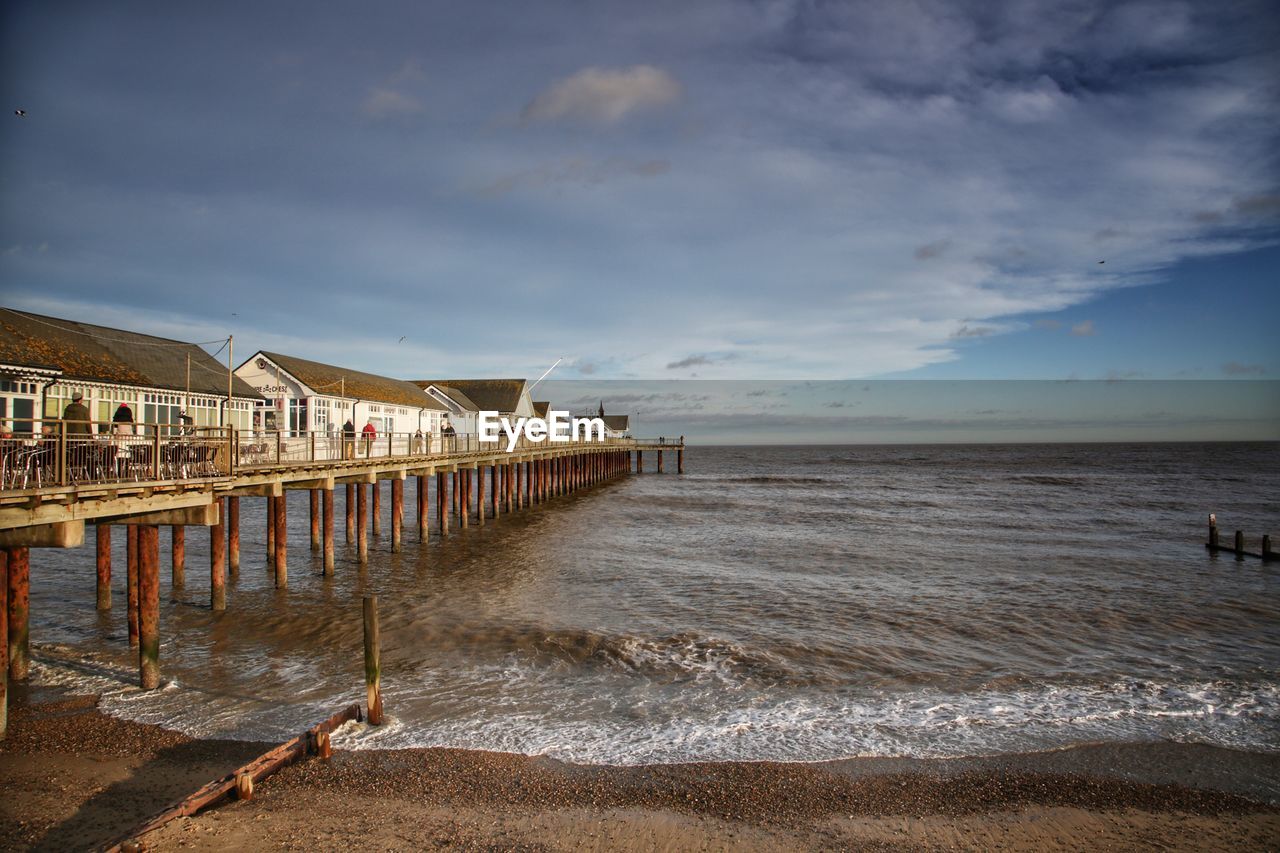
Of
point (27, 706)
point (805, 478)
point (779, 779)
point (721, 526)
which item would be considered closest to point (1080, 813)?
point (779, 779)

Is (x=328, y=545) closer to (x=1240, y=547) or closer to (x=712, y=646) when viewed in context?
(x=712, y=646)

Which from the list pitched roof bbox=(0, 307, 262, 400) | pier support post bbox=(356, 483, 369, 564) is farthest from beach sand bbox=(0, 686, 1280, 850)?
pier support post bbox=(356, 483, 369, 564)

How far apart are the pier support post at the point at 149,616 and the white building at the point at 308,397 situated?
1333 centimetres

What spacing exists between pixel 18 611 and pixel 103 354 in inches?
399

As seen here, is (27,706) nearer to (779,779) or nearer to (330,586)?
(330,586)

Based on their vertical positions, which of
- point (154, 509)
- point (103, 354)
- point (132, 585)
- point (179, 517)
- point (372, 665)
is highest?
point (103, 354)

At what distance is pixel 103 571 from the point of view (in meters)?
14.5

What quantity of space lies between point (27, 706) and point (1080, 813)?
42.4ft

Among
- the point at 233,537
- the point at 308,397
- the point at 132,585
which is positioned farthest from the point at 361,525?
the point at 308,397

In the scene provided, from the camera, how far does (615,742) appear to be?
8.85 m

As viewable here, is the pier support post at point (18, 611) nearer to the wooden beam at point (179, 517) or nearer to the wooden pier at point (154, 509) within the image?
the wooden pier at point (154, 509)

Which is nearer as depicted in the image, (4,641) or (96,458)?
(4,641)

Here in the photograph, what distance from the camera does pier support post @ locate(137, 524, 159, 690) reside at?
1031 cm

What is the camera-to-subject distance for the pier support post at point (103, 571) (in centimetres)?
1405
